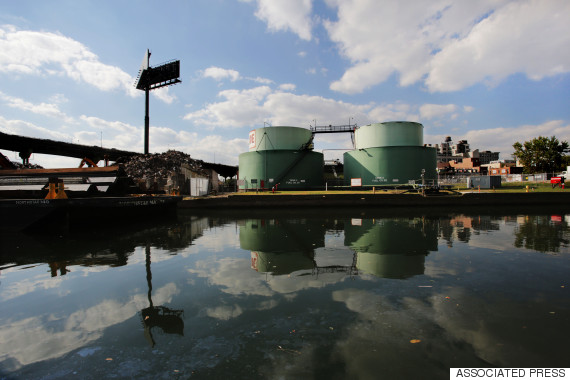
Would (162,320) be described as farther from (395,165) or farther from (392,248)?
(395,165)

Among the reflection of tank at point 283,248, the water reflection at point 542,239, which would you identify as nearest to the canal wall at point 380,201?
the reflection of tank at point 283,248

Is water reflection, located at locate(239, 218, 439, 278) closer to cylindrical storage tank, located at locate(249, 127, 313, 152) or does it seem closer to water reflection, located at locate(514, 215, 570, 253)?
water reflection, located at locate(514, 215, 570, 253)

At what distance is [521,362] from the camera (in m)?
3.51

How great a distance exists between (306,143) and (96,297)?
43170mm

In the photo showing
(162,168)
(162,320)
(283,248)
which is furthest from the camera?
(162,168)

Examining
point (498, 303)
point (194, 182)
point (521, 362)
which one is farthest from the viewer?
point (194, 182)

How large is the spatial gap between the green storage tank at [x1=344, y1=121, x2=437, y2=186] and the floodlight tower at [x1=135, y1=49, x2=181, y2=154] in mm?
42640

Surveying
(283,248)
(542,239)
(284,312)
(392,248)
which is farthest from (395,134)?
(284,312)

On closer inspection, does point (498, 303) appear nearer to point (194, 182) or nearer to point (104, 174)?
point (104, 174)

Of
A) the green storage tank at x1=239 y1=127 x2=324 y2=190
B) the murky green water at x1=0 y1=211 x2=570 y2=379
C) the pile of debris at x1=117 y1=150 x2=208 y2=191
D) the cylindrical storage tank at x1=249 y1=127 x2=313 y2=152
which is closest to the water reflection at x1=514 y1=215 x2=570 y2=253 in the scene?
the murky green water at x1=0 y1=211 x2=570 y2=379

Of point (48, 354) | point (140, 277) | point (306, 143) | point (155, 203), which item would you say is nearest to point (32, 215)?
point (155, 203)

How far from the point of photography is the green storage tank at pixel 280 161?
44.3 meters

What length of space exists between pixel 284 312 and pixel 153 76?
2665 inches

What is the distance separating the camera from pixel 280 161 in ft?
145
